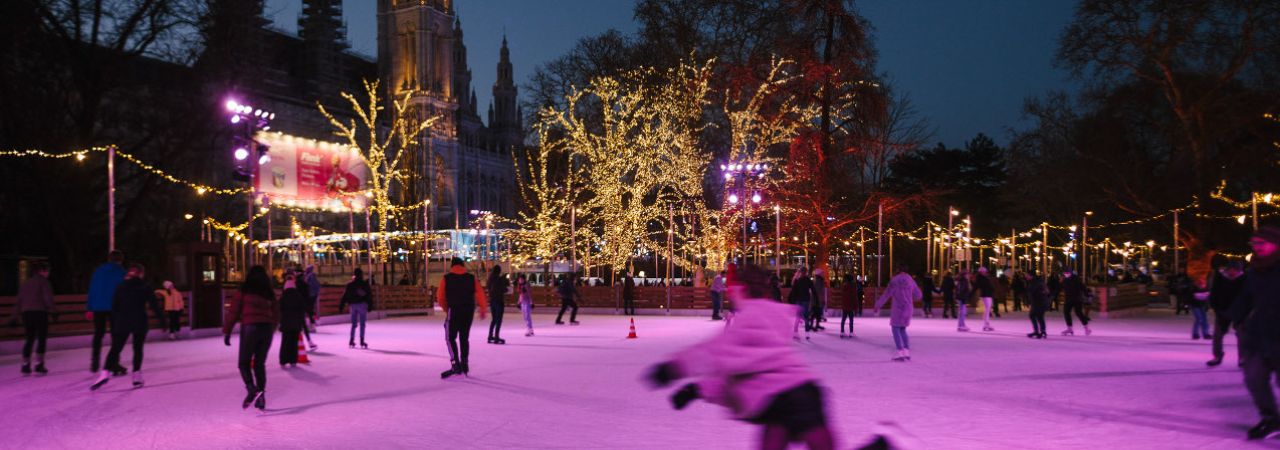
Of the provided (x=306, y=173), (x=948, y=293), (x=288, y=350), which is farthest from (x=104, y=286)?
(x=306, y=173)

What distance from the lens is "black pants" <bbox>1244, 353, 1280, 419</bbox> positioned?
7648 mm

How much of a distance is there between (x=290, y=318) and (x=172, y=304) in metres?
8.76

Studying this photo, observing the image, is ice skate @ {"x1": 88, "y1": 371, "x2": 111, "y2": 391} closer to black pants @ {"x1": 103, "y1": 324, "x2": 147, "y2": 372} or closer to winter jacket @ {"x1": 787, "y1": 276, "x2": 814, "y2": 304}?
black pants @ {"x1": 103, "y1": 324, "x2": 147, "y2": 372}

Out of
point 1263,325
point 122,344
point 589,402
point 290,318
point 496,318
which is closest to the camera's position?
point 1263,325

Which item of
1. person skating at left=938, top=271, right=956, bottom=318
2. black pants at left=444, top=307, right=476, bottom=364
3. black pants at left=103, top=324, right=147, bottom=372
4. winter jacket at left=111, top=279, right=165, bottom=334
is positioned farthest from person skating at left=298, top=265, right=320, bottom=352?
person skating at left=938, top=271, right=956, bottom=318

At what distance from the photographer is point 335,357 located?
629 inches

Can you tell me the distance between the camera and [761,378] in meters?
4.89

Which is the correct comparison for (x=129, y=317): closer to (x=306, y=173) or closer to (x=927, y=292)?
(x=927, y=292)

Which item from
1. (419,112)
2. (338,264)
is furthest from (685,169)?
(419,112)

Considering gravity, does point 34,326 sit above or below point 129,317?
below

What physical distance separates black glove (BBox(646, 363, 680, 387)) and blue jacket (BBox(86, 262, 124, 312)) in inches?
375

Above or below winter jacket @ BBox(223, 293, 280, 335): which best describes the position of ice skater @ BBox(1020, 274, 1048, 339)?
below

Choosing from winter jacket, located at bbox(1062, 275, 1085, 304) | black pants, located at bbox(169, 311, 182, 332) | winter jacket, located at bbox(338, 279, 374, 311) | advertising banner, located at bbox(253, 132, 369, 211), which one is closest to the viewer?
winter jacket, located at bbox(338, 279, 374, 311)

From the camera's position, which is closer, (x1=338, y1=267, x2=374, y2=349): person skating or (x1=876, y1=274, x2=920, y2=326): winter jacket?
(x1=876, y1=274, x2=920, y2=326): winter jacket
